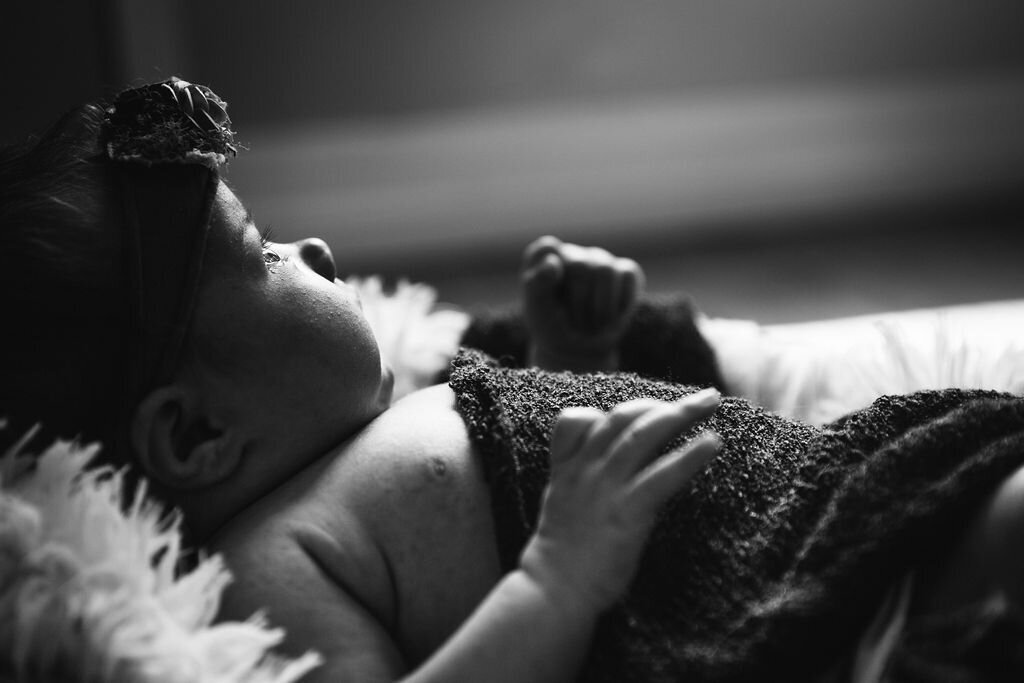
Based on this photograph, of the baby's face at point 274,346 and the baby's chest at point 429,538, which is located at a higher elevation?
the baby's face at point 274,346

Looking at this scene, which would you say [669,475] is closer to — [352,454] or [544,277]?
[352,454]

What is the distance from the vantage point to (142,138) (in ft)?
2.16

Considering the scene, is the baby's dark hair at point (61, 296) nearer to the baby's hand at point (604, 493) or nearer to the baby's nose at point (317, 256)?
the baby's nose at point (317, 256)

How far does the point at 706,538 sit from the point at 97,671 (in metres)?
0.37

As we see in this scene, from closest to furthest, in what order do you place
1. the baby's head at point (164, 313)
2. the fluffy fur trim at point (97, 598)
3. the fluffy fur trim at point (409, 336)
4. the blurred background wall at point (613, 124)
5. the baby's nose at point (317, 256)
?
the fluffy fur trim at point (97, 598), the baby's head at point (164, 313), the baby's nose at point (317, 256), the fluffy fur trim at point (409, 336), the blurred background wall at point (613, 124)

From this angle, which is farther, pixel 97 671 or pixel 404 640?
pixel 404 640

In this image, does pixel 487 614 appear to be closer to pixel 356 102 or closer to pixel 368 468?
pixel 368 468

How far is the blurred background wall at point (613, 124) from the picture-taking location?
1.72 m

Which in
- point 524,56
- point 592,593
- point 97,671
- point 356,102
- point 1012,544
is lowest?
point 97,671

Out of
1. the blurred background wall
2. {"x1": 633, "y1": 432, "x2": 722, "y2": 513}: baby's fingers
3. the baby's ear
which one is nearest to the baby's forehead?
the baby's ear

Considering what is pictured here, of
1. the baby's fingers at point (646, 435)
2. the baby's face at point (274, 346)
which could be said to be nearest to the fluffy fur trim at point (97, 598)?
the baby's face at point (274, 346)

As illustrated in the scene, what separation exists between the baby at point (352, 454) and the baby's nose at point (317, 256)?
0.03 m

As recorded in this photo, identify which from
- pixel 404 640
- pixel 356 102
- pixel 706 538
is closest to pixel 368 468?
pixel 404 640

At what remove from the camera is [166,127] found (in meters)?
0.67
